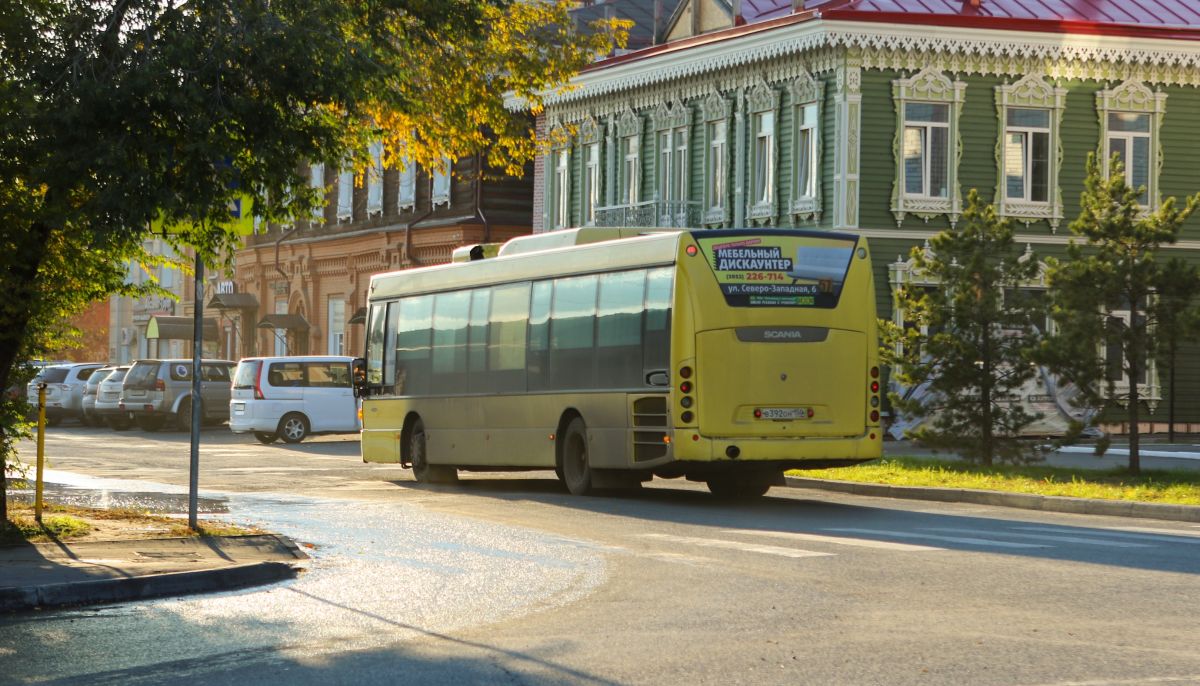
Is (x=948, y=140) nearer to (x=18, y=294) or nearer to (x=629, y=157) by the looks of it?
(x=629, y=157)

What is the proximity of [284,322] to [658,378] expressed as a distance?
4353 centimetres

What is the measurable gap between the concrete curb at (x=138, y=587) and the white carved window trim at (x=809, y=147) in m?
28.2

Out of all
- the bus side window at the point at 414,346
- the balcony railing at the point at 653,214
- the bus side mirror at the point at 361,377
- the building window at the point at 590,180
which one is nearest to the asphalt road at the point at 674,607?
the bus side window at the point at 414,346

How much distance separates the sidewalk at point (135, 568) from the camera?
1184 cm

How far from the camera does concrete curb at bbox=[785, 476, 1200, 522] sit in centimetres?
1965

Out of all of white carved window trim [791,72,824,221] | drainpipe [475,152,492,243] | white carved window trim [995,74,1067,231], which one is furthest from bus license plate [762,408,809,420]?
drainpipe [475,152,492,243]

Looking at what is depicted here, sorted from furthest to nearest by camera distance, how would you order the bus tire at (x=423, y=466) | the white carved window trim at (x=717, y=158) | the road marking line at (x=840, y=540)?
the white carved window trim at (x=717, y=158)
the bus tire at (x=423, y=466)
the road marking line at (x=840, y=540)

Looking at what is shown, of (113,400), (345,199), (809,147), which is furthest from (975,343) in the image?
(345,199)

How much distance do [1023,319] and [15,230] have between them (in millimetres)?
14243

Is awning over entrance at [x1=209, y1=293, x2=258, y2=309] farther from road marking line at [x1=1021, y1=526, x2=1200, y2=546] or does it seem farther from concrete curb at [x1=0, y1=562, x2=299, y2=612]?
concrete curb at [x1=0, y1=562, x2=299, y2=612]

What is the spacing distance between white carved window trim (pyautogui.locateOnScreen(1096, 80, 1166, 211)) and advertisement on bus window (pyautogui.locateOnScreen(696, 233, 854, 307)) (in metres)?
21.6

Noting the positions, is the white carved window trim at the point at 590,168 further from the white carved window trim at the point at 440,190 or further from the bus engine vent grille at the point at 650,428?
the bus engine vent grille at the point at 650,428

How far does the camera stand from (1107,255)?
2417cm

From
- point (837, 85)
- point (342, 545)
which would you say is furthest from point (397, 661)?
point (837, 85)
